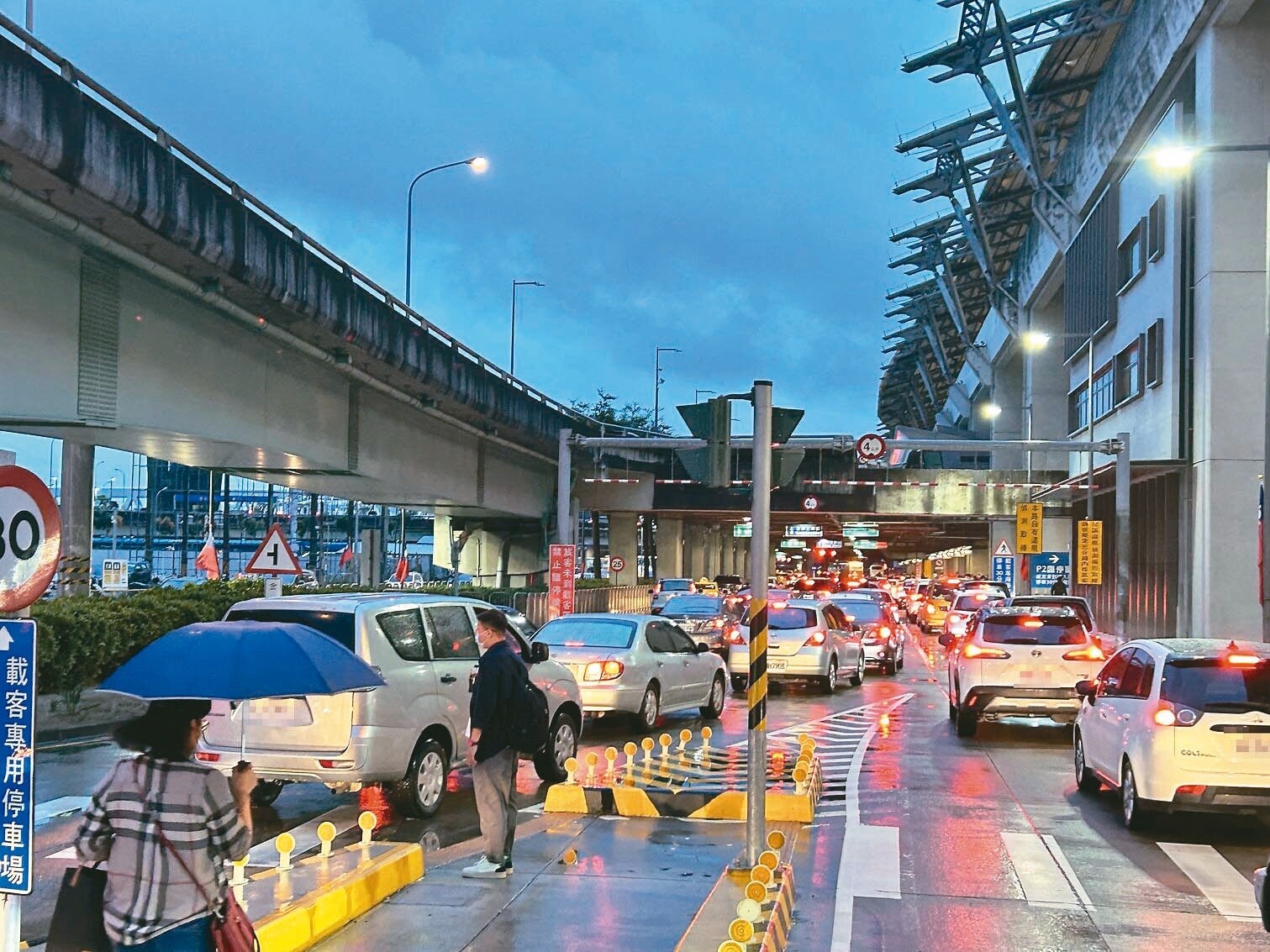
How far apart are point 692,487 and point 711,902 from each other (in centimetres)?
4836

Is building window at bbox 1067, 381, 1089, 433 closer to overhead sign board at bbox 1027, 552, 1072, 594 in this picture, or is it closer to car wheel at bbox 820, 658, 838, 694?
→ overhead sign board at bbox 1027, 552, 1072, 594

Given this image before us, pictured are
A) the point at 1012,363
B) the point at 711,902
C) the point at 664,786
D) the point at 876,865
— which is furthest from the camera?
the point at 1012,363

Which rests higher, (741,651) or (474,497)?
(474,497)

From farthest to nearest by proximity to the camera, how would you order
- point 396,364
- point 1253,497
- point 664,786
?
point 1253,497 < point 396,364 < point 664,786

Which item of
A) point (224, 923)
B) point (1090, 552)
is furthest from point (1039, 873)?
point (1090, 552)

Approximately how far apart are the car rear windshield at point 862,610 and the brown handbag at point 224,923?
84.0 feet

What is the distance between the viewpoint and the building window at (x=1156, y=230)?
3466 cm

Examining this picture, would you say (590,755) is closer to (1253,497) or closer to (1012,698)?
(1012,698)

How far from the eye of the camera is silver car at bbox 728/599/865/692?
78.5 feet

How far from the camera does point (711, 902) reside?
781 centimetres

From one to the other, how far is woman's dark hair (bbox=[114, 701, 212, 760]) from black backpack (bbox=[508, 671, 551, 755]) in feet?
13.4

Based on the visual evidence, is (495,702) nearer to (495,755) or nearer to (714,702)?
(495,755)

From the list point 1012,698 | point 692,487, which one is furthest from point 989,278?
point 1012,698

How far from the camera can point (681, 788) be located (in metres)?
11.9
